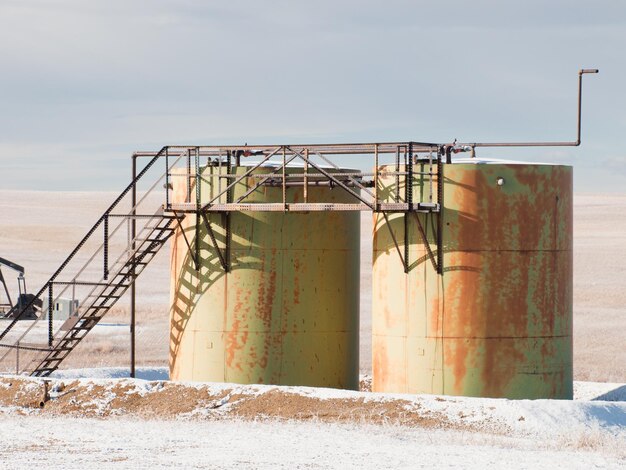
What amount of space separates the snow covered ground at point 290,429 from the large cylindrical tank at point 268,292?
2.48 metres

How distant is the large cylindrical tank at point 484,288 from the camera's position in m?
25.8

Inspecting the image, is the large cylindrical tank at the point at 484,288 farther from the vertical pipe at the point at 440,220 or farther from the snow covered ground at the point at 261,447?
the snow covered ground at the point at 261,447

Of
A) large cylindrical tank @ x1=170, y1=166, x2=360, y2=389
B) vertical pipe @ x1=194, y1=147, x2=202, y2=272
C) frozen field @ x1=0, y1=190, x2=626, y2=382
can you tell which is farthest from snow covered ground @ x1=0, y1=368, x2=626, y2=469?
frozen field @ x1=0, y1=190, x2=626, y2=382

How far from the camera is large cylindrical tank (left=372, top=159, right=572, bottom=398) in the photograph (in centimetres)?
2584

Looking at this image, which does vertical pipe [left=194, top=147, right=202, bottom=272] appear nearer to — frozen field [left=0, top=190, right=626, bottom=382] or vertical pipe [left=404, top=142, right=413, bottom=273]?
vertical pipe [left=404, top=142, right=413, bottom=273]

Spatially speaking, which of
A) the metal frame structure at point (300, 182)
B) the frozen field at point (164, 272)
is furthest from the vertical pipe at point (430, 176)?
the frozen field at point (164, 272)

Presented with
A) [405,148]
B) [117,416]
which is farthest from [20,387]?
[405,148]

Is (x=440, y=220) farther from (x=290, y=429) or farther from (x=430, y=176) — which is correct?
(x=290, y=429)

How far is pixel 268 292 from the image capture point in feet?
92.0

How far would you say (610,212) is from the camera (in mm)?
117750

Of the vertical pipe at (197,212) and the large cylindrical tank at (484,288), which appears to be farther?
the vertical pipe at (197,212)

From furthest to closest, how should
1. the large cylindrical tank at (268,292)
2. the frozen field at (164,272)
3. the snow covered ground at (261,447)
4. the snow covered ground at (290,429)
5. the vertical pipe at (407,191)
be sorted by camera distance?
the frozen field at (164,272) → the large cylindrical tank at (268,292) → the vertical pipe at (407,191) → the snow covered ground at (290,429) → the snow covered ground at (261,447)

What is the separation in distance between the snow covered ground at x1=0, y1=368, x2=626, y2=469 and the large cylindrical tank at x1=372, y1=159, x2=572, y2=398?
72.0 inches

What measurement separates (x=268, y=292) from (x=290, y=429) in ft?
19.3
